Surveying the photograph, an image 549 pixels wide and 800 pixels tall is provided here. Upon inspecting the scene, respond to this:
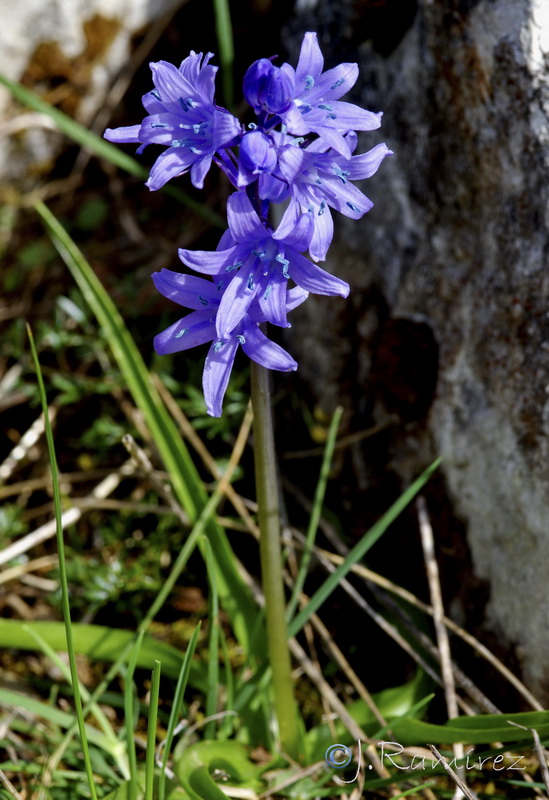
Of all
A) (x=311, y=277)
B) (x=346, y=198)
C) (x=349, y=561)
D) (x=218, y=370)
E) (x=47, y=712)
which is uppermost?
(x=346, y=198)

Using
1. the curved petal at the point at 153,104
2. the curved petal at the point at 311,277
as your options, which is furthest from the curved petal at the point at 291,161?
the curved petal at the point at 153,104

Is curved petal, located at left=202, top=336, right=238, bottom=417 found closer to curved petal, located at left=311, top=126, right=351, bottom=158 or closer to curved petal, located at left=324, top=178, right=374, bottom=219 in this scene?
curved petal, located at left=324, top=178, right=374, bottom=219

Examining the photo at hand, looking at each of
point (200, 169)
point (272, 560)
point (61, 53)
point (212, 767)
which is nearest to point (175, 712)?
point (212, 767)

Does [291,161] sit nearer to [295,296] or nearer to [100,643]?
[295,296]

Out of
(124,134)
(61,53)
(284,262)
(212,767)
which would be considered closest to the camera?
(284,262)

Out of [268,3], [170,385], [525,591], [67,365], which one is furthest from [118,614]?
[268,3]

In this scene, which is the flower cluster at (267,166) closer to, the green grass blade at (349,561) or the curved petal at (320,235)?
the curved petal at (320,235)

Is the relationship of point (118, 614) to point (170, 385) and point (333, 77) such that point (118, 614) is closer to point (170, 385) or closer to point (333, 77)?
point (170, 385)
